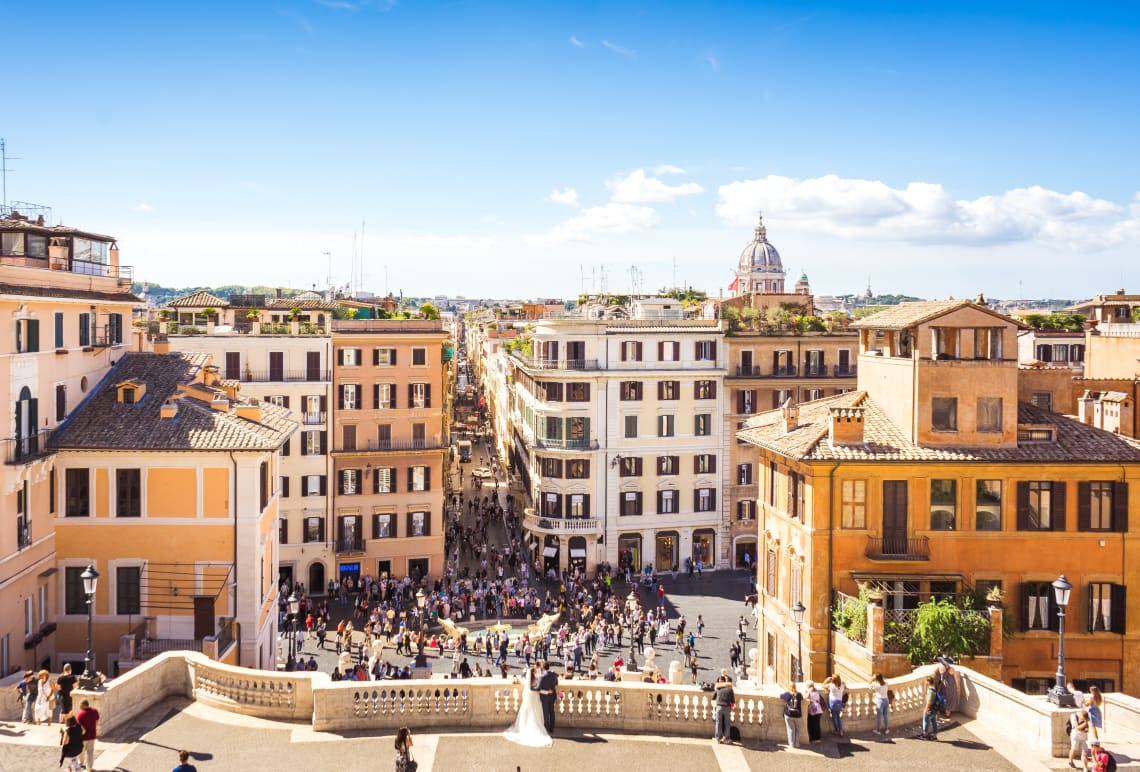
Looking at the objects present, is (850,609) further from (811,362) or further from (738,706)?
(811,362)

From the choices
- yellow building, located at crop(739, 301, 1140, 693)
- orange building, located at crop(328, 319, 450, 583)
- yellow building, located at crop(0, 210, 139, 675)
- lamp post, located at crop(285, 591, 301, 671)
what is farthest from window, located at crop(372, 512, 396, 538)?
yellow building, located at crop(739, 301, 1140, 693)

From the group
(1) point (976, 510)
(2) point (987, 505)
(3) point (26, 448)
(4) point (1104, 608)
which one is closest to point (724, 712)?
(1) point (976, 510)

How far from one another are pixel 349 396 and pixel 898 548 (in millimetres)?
34114

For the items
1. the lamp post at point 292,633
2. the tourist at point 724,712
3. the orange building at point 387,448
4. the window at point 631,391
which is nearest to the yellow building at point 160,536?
the lamp post at point 292,633

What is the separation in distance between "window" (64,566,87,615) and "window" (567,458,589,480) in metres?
32.8

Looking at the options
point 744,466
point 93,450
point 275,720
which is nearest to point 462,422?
point 744,466

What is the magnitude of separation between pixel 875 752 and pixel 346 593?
40.2 metres

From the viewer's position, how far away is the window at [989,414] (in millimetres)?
33375

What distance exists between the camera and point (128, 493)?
3291 centimetres

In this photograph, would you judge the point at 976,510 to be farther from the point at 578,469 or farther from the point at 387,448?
the point at 387,448

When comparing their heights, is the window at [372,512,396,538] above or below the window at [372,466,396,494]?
below

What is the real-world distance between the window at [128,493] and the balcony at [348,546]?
24931mm

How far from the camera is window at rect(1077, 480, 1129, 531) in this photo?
32500mm

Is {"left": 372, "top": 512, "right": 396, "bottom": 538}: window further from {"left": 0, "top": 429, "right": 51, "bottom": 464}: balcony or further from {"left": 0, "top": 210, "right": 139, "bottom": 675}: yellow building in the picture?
{"left": 0, "top": 429, "right": 51, "bottom": 464}: balcony
